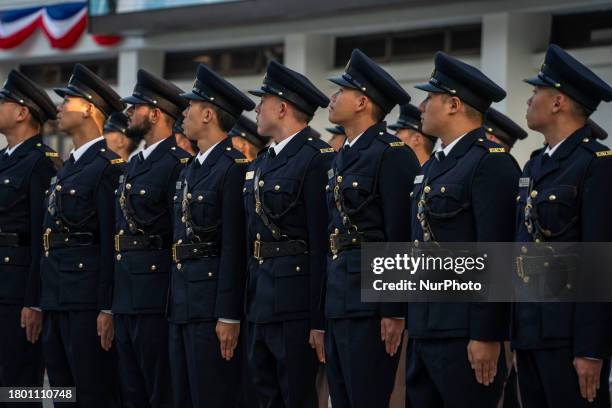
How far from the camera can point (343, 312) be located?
6.63 metres

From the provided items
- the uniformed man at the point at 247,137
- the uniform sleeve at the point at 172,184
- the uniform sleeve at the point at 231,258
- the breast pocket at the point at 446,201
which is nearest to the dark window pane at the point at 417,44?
the uniformed man at the point at 247,137

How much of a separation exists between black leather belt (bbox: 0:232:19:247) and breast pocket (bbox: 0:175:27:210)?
18 cm

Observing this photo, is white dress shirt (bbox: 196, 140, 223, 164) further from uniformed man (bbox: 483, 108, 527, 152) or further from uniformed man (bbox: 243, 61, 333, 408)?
uniformed man (bbox: 483, 108, 527, 152)

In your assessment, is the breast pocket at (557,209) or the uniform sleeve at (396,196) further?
the uniform sleeve at (396,196)

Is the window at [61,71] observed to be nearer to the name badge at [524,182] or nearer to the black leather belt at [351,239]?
the black leather belt at [351,239]

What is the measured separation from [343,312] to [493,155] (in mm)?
1150

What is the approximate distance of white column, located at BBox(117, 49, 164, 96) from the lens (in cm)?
1884

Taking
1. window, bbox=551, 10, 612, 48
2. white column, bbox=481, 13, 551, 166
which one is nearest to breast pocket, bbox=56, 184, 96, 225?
white column, bbox=481, 13, 551, 166

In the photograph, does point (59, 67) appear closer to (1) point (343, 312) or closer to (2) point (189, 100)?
(2) point (189, 100)

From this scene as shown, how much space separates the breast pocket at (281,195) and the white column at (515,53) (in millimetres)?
7106

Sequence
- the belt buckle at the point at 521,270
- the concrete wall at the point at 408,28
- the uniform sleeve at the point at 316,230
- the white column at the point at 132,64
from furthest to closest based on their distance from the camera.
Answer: the white column at the point at 132,64, the concrete wall at the point at 408,28, the uniform sleeve at the point at 316,230, the belt buckle at the point at 521,270

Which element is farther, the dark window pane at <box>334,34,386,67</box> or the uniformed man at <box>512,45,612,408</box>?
the dark window pane at <box>334,34,386,67</box>

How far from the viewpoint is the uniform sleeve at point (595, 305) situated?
18.6 feet

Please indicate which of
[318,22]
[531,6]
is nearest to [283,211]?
[531,6]
